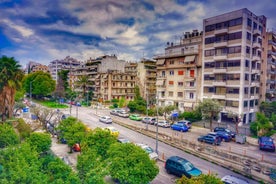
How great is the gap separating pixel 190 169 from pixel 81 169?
783cm

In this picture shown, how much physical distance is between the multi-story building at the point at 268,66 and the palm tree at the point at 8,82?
140 feet

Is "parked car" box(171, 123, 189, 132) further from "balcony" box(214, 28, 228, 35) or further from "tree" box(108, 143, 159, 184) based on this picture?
"tree" box(108, 143, 159, 184)

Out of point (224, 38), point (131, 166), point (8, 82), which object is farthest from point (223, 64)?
point (8, 82)

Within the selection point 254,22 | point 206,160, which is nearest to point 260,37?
point 254,22

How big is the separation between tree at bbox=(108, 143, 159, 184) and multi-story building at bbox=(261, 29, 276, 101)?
122 ft

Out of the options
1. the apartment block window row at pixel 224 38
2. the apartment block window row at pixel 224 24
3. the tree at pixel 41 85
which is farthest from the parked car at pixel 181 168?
the tree at pixel 41 85

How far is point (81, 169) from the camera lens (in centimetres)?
1268

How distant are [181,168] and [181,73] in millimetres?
29416

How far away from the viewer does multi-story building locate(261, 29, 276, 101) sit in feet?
134

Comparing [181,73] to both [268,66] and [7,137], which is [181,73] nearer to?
[268,66]

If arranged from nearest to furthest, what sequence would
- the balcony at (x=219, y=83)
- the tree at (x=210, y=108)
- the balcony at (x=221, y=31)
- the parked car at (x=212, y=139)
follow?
the parked car at (x=212, y=139), the tree at (x=210, y=108), the balcony at (x=221, y=31), the balcony at (x=219, y=83)

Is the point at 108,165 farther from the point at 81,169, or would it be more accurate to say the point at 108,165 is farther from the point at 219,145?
the point at 219,145

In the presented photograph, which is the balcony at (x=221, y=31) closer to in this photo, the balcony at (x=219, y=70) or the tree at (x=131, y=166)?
the balcony at (x=219, y=70)

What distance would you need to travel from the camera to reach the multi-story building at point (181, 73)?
40312mm
